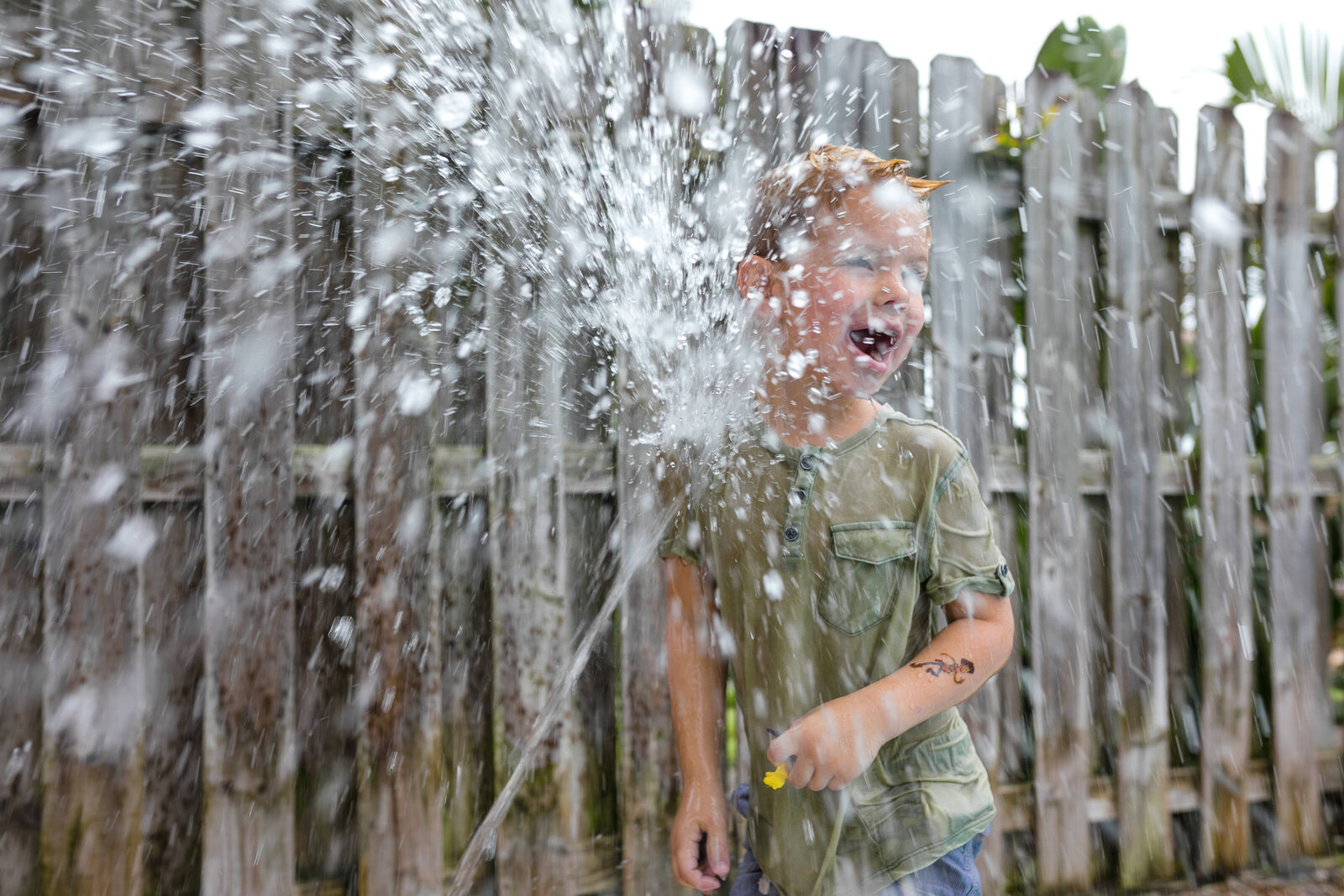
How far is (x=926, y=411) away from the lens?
7.39ft

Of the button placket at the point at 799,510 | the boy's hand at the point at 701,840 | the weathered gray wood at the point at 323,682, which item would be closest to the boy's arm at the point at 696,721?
the boy's hand at the point at 701,840

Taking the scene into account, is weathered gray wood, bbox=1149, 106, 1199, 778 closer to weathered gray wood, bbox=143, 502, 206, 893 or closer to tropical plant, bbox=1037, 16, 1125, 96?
tropical plant, bbox=1037, 16, 1125, 96

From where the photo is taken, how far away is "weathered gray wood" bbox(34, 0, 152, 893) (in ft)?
5.80

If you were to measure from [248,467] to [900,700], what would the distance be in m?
1.51

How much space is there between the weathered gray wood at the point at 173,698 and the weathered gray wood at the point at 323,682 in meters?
0.22

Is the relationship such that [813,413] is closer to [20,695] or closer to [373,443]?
[373,443]

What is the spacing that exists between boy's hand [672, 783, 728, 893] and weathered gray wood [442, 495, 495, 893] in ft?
2.77

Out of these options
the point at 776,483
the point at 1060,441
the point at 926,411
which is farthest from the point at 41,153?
the point at 1060,441

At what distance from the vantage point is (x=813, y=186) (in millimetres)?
1279

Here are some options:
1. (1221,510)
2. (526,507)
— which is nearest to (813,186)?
(526,507)

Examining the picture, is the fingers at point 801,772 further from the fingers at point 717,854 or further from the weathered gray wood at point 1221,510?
the weathered gray wood at point 1221,510

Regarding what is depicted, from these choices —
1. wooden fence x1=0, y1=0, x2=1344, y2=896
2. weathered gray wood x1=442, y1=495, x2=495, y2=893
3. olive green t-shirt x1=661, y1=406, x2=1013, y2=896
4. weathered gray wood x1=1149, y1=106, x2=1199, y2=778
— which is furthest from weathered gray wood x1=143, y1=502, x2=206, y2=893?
weathered gray wood x1=1149, y1=106, x2=1199, y2=778

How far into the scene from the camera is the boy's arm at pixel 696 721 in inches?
51.6

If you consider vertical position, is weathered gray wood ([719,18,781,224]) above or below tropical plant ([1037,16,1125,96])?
below
